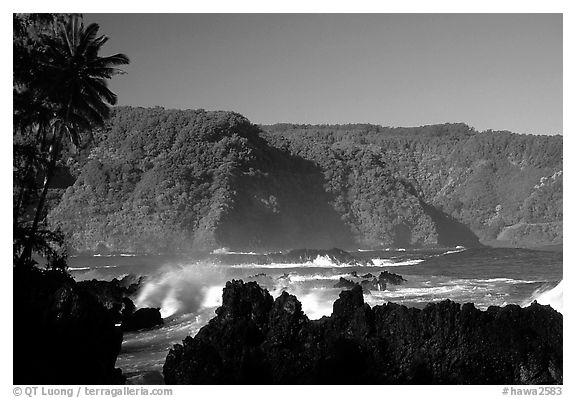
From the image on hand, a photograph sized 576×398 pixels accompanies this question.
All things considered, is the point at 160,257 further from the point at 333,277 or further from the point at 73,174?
the point at 333,277

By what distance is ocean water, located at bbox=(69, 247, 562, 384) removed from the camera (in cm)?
1155

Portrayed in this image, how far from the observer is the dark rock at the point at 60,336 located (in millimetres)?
8359

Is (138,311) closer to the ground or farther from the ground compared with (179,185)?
closer to the ground

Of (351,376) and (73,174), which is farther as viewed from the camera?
(73,174)

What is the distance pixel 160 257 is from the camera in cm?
1334

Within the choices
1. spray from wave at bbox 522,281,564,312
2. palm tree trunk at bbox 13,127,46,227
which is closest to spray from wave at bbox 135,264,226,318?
palm tree trunk at bbox 13,127,46,227

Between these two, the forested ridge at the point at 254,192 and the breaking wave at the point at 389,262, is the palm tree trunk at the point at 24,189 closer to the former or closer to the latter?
the forested ridge at the point at 254,192

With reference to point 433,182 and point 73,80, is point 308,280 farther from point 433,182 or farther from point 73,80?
point 433,182

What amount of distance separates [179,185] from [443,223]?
24.1 ft

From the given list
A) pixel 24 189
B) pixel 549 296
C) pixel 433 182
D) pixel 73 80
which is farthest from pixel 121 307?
pixel 433 182

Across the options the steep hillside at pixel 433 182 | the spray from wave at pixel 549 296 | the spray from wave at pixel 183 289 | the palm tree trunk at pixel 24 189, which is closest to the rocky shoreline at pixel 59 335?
the palm tree trunk at pixel 24 189
